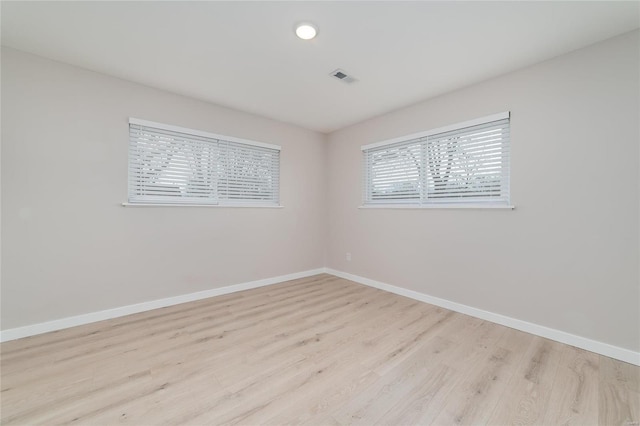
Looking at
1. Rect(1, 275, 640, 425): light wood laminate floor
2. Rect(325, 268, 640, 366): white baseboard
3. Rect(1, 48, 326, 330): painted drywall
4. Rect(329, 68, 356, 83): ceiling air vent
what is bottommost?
Rect(1, 275, 640, 425): light wood laminate floor

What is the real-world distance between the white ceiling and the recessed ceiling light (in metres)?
0.05

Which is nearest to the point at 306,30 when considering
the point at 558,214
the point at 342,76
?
the point at 342,76

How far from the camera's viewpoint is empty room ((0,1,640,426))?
64.9 inches

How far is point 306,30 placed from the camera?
1.98 metres

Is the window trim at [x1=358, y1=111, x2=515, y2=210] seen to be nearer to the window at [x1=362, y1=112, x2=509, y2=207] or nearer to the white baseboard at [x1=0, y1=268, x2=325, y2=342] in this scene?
the window at [x1=362, y1=112, x2=509, y2=207]

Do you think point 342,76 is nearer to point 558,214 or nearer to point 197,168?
point 197,168

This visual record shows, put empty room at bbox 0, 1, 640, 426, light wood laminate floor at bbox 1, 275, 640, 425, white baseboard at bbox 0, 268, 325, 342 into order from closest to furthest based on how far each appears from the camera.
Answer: light wood laminate floor at bbox 1, 275, 640, 425 < empty room at bbox 0, 1, 640, 426 < white baseboard at bbox 0, 268, 325, 342

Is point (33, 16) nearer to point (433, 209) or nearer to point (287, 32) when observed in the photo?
→ point (287, 32)

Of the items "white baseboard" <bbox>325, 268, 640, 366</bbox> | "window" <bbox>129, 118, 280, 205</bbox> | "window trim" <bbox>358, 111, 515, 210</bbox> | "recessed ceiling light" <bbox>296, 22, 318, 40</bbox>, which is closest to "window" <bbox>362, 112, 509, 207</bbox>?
"window trim" <bbox>358, 111, 515, 210</bbox>

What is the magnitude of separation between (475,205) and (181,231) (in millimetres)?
3366

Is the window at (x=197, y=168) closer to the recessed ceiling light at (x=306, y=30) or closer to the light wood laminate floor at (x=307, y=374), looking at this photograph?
the light wood laminate floor at (x=307, y=374)

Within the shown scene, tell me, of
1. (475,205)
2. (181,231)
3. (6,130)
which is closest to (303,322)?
(181,231)

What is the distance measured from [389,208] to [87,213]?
3451mm

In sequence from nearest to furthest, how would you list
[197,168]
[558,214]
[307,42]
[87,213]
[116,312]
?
[307,42] → [558,214] → [87,213] → [116,312] → [197,168]
